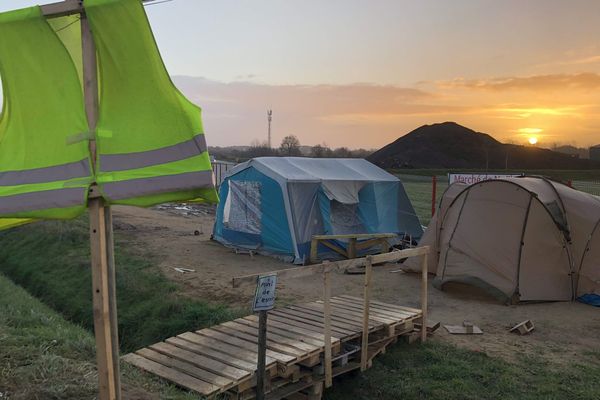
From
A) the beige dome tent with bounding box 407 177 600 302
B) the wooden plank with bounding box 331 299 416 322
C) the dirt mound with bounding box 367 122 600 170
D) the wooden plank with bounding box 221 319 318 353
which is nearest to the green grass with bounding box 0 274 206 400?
the wooden plank with bounding box 221 319 318 353

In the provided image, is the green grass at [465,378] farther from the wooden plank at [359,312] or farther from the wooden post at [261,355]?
the wooden post at [261,355]

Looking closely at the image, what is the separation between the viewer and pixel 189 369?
16.6 ft

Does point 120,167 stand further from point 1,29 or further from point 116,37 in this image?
point 1,29

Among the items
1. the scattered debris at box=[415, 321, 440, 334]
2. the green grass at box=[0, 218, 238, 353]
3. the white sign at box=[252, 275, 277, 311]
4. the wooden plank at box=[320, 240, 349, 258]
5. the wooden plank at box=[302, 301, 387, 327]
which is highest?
the white sign at box=[252, 275, 277, 311]

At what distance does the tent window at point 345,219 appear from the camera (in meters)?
13.4

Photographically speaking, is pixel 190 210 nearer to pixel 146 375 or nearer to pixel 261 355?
pixel 146 375

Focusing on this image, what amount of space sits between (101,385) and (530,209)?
8.72m

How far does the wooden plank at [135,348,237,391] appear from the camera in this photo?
4777 millimetres

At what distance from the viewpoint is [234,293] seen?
9688 millimetres

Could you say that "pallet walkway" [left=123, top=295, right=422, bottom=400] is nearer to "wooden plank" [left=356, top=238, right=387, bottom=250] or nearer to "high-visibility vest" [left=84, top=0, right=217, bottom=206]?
"high-visibility vest" [left=84, top=0, right=217, bottom=206]

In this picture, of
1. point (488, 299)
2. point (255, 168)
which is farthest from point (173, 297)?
point (488, 299)

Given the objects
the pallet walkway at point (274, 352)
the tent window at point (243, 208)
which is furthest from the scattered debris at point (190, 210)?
the pallet walkway at point (274, 352)

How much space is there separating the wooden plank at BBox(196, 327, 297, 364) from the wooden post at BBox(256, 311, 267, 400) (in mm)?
510

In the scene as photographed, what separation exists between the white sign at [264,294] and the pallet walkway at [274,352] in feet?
2.92
